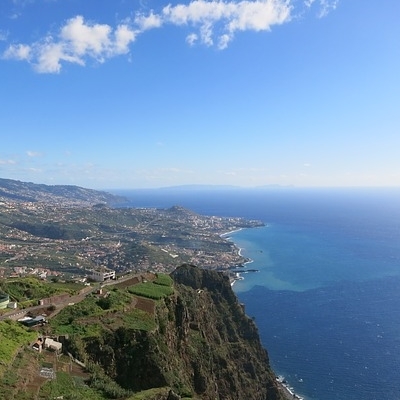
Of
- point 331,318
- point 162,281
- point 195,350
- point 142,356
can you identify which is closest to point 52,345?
point 142,356

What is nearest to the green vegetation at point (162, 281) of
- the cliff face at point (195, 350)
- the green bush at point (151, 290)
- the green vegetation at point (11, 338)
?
the green bush at point (151, 290)

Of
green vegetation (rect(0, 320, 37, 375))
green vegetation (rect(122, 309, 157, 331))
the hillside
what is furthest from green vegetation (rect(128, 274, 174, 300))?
green vegetation (rect(0, 320, 37, 375))

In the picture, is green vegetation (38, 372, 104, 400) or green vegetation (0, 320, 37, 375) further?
green vegetation (0, 320, 37, 375)

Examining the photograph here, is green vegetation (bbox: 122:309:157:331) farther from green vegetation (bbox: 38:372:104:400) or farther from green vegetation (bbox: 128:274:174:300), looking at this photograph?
green vegetation (bbox: 38:372:104:400)

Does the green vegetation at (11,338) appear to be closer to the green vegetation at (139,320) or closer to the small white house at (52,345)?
the small white house at (52,345)

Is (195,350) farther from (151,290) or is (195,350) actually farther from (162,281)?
(162,281)

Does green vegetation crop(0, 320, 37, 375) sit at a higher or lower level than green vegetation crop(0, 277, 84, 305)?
higher
